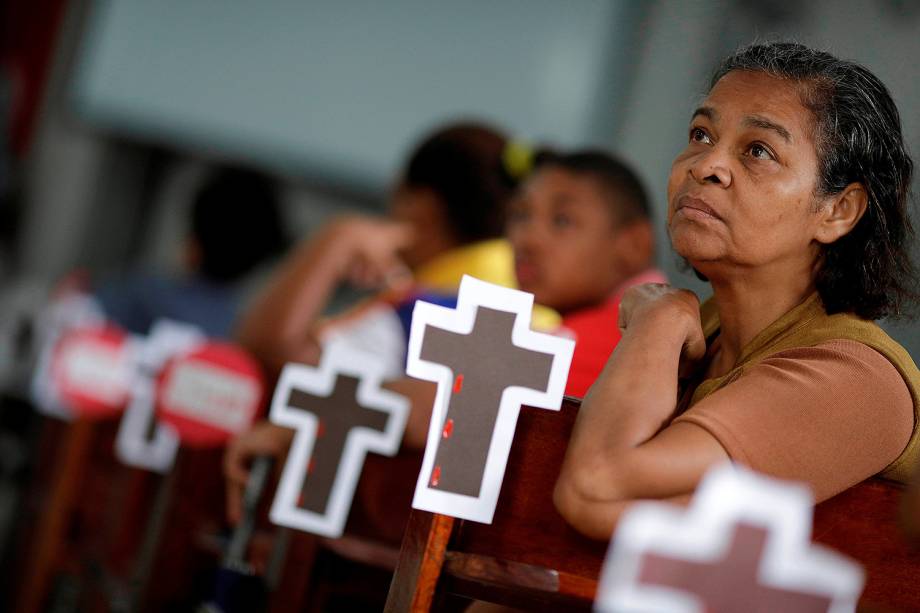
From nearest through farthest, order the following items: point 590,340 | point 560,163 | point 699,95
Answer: point 699,95
point 590,340
point 560,163

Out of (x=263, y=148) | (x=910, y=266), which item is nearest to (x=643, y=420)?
Result: (x=910, y=266)

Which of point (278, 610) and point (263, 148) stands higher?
point (263, 148)

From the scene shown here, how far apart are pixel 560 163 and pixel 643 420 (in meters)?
0.84

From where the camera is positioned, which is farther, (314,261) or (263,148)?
(263,148)

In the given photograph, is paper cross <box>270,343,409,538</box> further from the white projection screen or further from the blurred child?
the white projection screen

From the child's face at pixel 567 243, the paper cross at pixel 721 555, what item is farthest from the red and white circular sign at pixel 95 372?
the paper cross at pixel 721 555

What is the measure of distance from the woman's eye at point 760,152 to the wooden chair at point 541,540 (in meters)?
0.25

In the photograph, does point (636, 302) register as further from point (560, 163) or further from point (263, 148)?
point (263, 148)

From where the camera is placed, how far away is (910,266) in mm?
1125

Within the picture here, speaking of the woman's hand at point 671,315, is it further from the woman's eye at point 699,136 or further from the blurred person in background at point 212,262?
the blurred person in background at point 212,262

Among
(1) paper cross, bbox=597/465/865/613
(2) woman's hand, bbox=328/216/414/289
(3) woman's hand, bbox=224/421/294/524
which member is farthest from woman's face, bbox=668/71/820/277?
(2) woman's hand, bbox=328/216/414/289

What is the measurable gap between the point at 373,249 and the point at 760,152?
125 centimetres

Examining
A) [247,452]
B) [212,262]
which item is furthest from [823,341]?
[212,262]

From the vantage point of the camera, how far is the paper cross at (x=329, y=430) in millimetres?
1327
